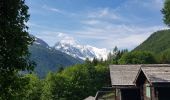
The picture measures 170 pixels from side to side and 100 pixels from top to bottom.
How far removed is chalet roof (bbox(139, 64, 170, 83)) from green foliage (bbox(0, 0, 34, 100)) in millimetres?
18808

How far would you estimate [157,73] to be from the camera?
1500 inches

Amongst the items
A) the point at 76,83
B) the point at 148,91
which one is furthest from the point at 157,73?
the point at 76,83

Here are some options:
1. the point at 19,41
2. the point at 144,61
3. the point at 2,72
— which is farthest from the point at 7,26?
the point at 144,61

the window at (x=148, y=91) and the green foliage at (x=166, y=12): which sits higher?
the green foliage at (x=166, y=12)

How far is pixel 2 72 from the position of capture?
19500 mm

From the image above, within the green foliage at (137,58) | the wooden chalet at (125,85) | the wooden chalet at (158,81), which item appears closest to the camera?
the wooden chalet at (158,81)

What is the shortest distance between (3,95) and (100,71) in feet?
442

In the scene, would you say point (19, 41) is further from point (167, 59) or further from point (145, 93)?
point (167, 59)

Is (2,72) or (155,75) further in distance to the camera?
(155,75)

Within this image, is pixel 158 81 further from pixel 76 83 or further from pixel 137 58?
pixel 137 58

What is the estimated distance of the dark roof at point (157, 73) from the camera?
3656 cm

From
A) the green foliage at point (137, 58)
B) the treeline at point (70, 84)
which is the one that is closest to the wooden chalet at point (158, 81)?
the treeline at point (70, 84)

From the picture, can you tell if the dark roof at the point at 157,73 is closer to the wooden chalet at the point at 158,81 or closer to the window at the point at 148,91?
the wooden chalet at the point at 158,81

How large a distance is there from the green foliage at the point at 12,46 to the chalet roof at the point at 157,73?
61.7ft
